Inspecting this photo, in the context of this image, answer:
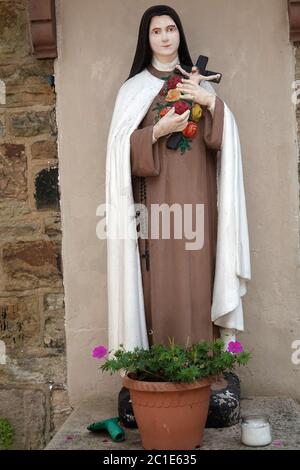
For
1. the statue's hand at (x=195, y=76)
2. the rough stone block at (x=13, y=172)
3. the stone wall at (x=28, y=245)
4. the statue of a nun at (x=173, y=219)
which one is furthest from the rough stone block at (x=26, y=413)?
the statue's hand at (x=195, y=76)

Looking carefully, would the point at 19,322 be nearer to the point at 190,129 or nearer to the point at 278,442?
the point at 190,129

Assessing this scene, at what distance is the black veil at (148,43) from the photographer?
11.3ft

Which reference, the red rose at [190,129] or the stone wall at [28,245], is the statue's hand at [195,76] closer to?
the red rose at [190,129]

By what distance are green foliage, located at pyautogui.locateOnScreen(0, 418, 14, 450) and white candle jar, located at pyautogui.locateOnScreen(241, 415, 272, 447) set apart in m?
1.45

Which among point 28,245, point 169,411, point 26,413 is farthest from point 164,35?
point 26,413

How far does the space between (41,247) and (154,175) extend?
0.89m

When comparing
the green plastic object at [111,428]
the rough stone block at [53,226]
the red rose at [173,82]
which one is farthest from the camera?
the rough stone block at [53,226]

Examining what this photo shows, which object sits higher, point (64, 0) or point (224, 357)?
point (64, 0)

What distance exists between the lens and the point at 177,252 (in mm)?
3359

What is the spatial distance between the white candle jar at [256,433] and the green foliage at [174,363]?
10.0 inches

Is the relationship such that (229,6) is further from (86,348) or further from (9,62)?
(86,348)

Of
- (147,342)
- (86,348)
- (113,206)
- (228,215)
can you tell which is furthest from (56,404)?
(228,215)

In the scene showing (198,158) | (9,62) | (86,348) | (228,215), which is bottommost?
(86,348)

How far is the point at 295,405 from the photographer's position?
11.8 ft
